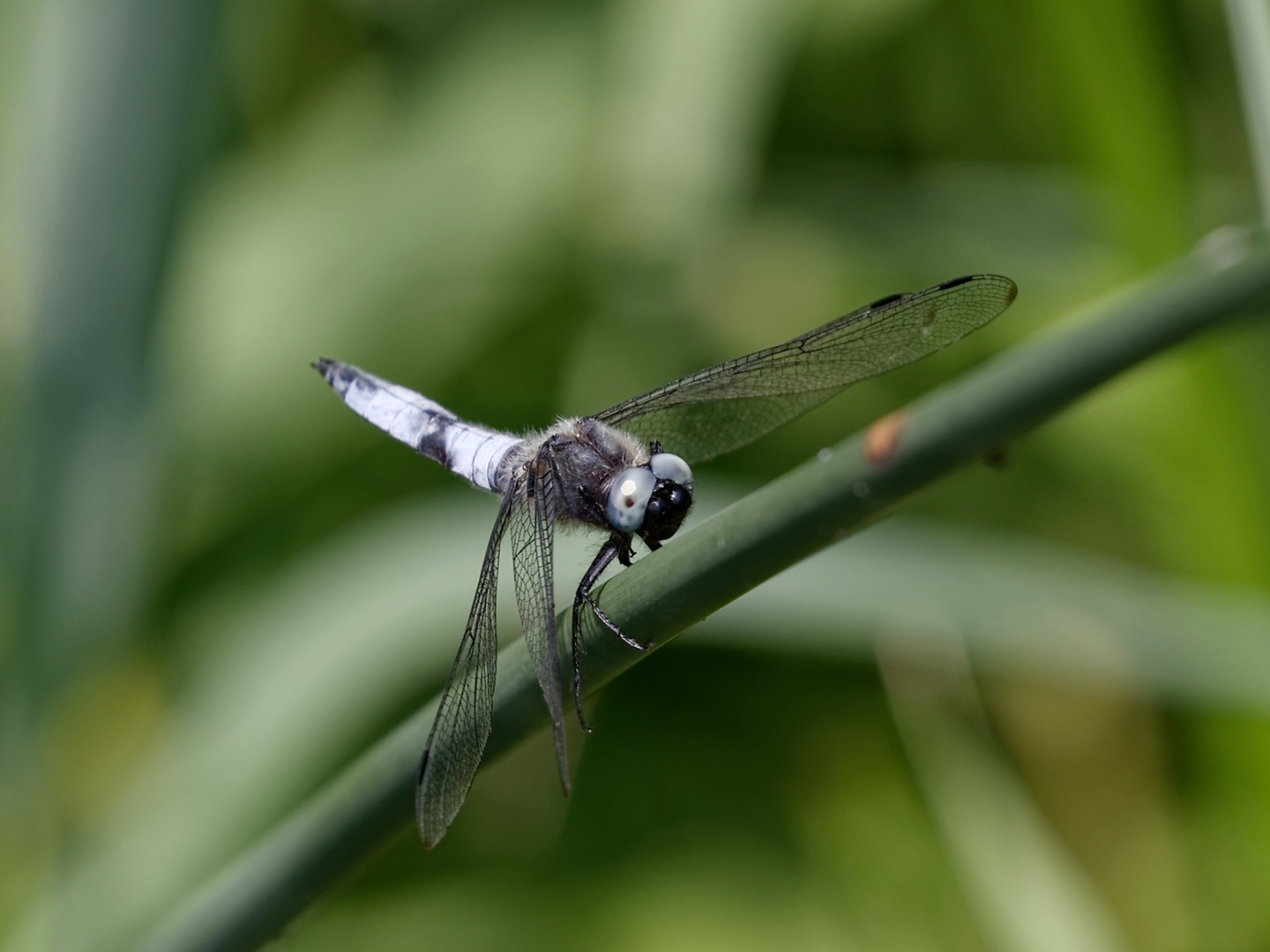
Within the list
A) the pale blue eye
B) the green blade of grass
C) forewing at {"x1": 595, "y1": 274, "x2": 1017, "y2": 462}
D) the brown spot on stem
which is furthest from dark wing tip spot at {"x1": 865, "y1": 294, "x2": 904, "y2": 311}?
the brown spot on stem

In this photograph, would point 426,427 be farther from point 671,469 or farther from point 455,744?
point 455,744

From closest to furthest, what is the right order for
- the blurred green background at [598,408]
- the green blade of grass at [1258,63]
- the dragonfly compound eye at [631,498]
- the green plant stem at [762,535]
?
the green plant stem at [762,535] → the green blade of grass at [1258,63] → the dragonfly compound eye at [631,498] → the blurred green background at [598,408]

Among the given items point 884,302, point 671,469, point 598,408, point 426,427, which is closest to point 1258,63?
point 884,302

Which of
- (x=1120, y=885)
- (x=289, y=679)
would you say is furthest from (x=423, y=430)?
(x=1120, y=885)

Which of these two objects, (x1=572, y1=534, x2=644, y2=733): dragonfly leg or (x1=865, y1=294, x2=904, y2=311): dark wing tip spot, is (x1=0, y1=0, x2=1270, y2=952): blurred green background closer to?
(x1=572, y1=534, x2=644, y2=733): dragonfly leg

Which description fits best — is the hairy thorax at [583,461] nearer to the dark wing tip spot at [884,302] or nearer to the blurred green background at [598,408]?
the blurred green background at [598,408]

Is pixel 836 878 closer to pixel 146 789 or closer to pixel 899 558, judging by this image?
pixel 899 558

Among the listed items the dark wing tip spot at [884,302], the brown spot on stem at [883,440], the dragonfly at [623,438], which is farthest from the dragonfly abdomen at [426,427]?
the brown spot on stem at [883,440]
